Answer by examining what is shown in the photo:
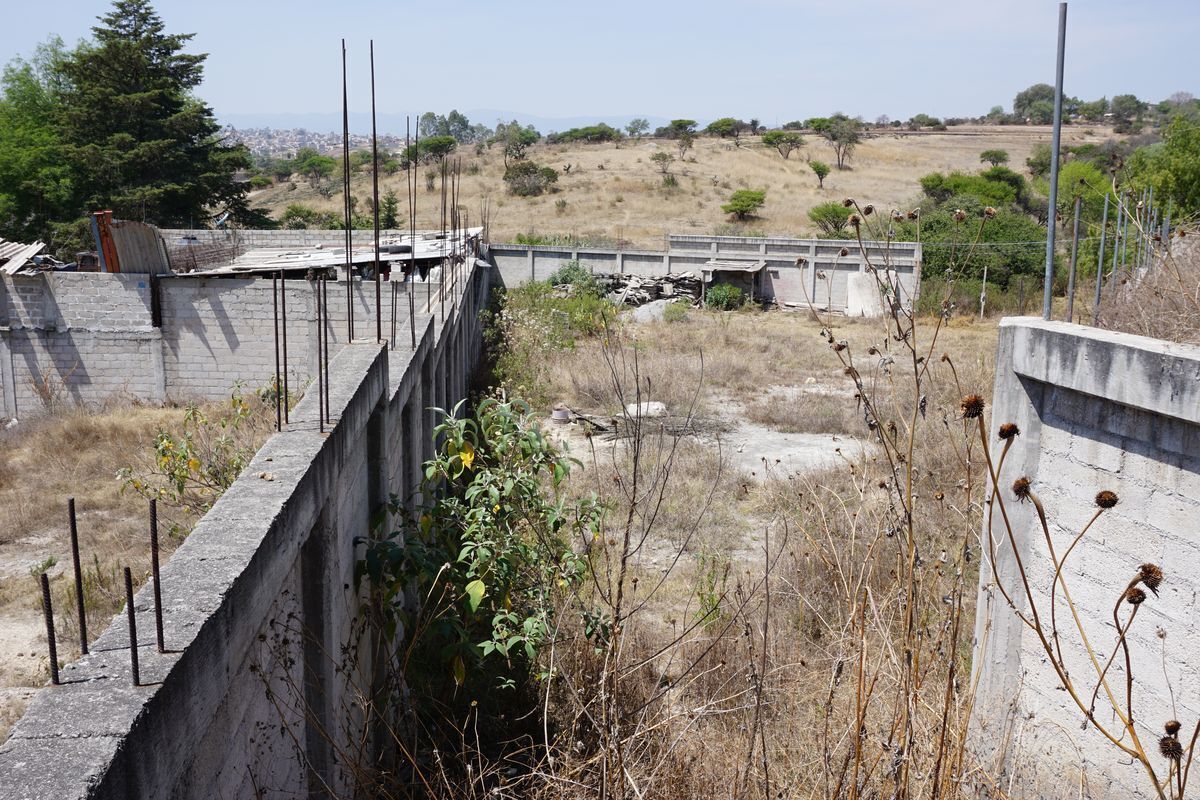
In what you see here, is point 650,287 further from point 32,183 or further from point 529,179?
point 529,179

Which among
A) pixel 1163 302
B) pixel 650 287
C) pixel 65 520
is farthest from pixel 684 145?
pixel 1163 302

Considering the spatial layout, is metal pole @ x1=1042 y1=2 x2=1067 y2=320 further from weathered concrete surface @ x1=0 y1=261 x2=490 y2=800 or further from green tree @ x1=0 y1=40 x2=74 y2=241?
green tree @ x1=0 y1=40 x2=74 y2=241

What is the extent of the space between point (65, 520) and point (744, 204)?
1518 inches

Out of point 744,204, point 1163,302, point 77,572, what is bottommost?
point 77,572

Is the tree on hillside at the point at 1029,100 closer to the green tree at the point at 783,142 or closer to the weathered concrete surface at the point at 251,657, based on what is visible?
the green tree at the point at 783,142

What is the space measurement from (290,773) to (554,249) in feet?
83.9

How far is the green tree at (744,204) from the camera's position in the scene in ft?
149

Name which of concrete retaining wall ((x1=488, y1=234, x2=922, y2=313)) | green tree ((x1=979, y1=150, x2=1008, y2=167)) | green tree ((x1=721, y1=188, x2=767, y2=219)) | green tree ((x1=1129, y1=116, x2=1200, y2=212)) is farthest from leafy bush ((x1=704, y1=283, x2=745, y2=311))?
green tree ((x1=979, y1=150, x2=1008, y2=167))

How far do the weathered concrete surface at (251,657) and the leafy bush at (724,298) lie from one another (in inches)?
893

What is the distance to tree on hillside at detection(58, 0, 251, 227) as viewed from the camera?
104 ft

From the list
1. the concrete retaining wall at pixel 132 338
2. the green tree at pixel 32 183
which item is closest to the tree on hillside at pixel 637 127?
the green tree at pixel 32 183

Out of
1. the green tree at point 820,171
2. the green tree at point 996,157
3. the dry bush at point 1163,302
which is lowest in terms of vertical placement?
the dry bush at point 1163,302

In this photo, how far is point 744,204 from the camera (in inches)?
1791

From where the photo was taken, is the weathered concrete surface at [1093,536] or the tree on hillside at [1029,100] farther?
the tree on hillside at [1029,100]
